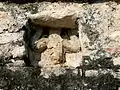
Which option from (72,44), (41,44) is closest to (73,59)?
(72,44)

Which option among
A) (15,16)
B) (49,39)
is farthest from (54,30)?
(15,16)

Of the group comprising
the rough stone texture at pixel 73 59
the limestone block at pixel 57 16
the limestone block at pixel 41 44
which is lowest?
the rough stone texture at pixel 73 59

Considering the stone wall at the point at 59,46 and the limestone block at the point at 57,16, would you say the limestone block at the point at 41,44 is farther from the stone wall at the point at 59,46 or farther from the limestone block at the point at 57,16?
the limestone block at the point at 57,16

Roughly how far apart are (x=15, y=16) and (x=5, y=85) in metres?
0.69

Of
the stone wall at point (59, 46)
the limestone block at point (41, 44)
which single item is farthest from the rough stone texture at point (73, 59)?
the limestone block at point (41, 44)

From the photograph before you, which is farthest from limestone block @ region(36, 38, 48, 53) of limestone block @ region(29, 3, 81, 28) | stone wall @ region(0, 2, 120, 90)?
limestone block @ region(29, 3, 81, 28)

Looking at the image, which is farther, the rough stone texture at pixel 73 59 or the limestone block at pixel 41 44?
the limestone block at pixel 41 44

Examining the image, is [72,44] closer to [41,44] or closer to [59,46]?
[59,46]

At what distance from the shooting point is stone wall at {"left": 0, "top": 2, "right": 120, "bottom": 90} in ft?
8.57

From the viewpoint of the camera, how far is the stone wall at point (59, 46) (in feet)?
8.57

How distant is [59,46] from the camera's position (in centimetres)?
304

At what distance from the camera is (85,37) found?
291cm

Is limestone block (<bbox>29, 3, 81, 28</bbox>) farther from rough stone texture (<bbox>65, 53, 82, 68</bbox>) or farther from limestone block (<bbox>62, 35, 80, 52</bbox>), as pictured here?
rough stone texture (<bbox>65, 53, 82, 68</bbox>)

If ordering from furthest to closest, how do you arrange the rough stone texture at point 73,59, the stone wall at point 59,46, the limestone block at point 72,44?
the limestone block at point 72,44, the rough stone texture at point 73,59, the stone wall at point 59,46
